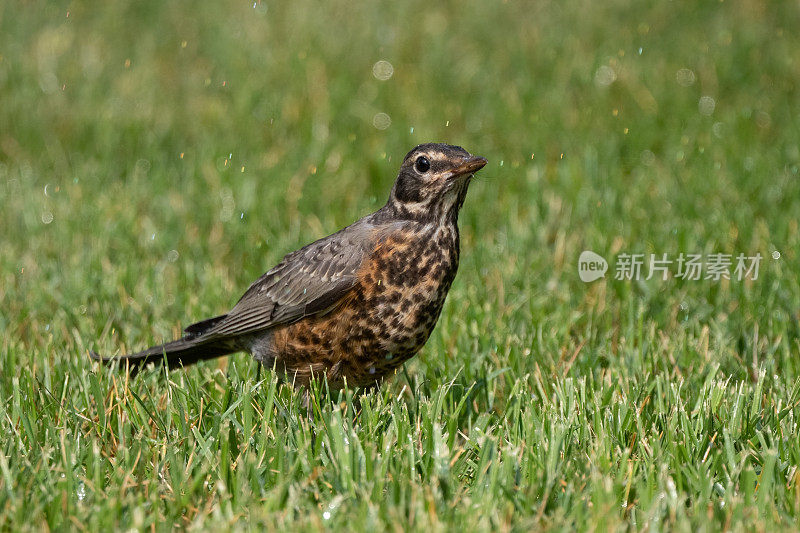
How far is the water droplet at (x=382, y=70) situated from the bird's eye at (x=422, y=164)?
15.9ft

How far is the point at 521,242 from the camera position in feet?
18.7

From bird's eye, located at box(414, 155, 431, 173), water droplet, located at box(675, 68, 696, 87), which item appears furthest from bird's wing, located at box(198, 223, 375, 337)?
water droplet, located at box(675, 68, 696, 87)

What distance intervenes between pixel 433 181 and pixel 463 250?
94.8 inches

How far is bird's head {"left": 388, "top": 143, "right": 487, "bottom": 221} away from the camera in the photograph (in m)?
3.41

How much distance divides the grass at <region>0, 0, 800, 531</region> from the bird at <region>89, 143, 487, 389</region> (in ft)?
0.51

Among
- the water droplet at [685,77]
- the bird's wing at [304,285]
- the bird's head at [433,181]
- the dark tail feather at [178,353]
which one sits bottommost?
the dark tail feather at [178,353]

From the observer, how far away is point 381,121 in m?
7.57

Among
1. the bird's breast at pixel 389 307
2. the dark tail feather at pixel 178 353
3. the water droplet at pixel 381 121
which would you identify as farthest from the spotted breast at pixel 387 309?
the water droplet at pixel 381 121

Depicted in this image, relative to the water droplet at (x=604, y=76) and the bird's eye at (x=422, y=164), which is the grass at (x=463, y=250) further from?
the bird's eye at (x=422, y=164)

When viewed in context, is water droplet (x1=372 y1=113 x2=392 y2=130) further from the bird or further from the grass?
the bird

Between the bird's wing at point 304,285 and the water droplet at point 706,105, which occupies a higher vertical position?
the water droplet at point 706,105

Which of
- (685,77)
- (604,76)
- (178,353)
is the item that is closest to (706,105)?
(685,77)

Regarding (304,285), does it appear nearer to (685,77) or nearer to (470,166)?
(470,166)

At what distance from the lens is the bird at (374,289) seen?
339 centimetres
